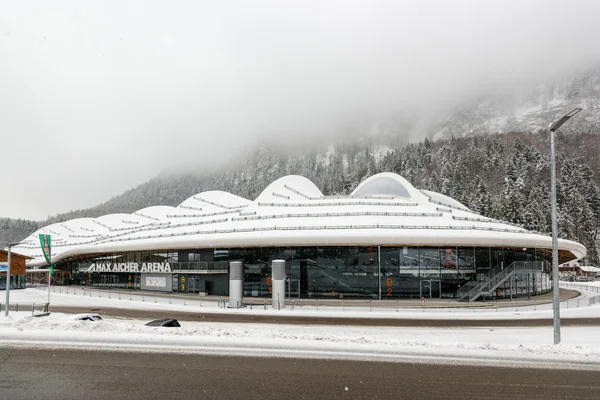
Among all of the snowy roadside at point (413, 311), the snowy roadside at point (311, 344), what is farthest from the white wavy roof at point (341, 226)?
the snowy roadside at point (311, 344)

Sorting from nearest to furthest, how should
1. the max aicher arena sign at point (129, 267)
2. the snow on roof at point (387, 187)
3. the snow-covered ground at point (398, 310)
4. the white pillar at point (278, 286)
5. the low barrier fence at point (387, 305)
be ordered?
1. the snow-covered ground at point (398, 310)
2. the low barrier fence at point (387, 305)
3. the white pillar at point (278, 286)
4. the max aicher arena sign at point (129, 267)
5. the snow on roof at point (387, 187)

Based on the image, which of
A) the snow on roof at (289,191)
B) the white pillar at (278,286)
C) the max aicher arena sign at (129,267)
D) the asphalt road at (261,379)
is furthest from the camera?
the snow on roof at (289,191)

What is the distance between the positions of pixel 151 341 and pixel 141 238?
1519 inches

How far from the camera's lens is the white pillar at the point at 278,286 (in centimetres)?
3482

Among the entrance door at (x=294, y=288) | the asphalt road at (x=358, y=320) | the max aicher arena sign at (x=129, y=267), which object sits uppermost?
the max aicher arena sign at (x=129, y=267)

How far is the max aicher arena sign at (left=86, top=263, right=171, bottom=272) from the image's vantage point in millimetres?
49969

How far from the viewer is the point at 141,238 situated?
53.3 m

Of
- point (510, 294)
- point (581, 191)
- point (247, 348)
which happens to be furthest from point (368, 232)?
point (581, 191)

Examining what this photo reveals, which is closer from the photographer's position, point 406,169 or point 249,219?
point 249,219

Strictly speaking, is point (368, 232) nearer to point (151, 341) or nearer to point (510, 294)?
point (510, 294)

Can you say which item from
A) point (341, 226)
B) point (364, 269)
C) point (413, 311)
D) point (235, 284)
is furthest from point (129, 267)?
point (413, 311)

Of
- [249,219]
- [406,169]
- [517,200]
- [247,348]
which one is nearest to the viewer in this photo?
[247,348]

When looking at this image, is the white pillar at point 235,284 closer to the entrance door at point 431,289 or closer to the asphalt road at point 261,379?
the entrance door at point 431,289

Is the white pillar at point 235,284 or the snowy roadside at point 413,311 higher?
the white pillar at point 235,284
